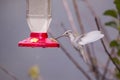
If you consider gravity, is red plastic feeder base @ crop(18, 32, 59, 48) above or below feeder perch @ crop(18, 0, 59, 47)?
below

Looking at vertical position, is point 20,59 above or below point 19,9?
below

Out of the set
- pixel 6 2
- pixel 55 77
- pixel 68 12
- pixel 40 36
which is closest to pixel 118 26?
pixel 40 36

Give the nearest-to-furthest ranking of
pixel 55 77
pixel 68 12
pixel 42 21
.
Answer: pixel 42 21 < pixel 68 12 < pixel 55 77

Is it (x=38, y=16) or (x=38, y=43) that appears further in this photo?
(x=38, y=16)

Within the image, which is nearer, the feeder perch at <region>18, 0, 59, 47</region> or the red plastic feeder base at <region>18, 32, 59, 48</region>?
the red plastic feeder base at <region>18, 32, 59, 48</region>

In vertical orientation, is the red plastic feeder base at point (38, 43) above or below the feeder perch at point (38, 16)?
below

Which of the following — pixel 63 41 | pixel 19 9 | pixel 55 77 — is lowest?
pixel 55 77

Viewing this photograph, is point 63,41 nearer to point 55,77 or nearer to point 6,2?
point 55,77

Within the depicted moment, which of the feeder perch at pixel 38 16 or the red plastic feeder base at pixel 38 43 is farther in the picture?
the feeder perch at pixel 38 16

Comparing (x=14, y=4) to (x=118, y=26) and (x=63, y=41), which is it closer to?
(x=63, y=41)

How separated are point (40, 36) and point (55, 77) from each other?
2.87 ft

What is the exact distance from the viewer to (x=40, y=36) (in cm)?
84

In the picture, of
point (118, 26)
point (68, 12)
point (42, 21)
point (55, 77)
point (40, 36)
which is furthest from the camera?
point (55, 77)

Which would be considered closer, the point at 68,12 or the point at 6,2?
the point at 68,12
